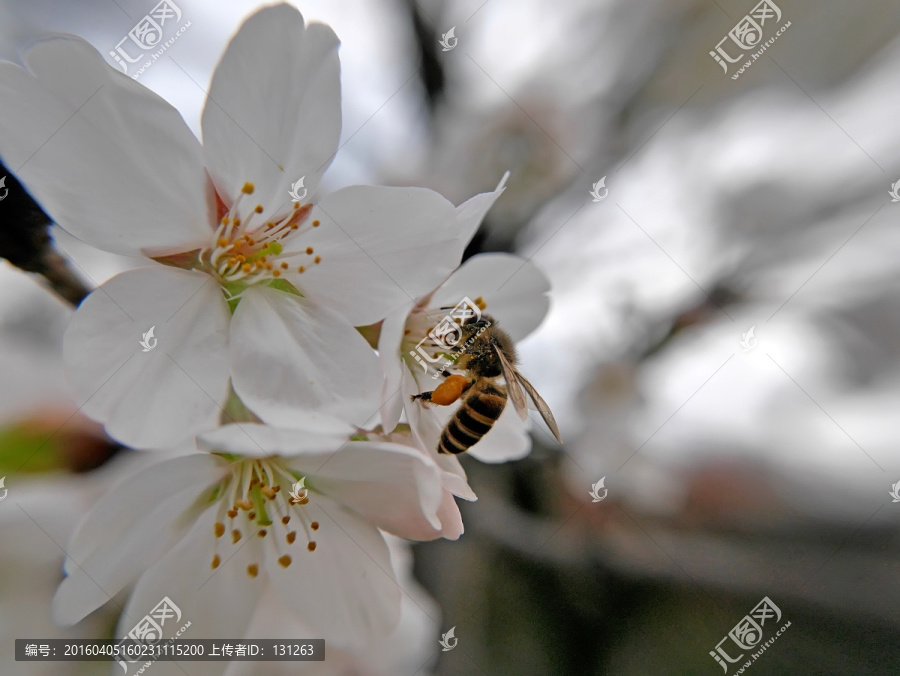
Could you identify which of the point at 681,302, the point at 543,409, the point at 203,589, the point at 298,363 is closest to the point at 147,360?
the point at 298,363

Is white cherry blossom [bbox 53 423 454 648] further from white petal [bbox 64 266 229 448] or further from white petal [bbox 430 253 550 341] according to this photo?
white petal [bbox 430 253 550 341]

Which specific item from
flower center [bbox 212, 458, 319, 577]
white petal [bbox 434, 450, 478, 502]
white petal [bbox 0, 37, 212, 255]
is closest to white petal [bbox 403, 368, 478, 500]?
Result: white petal [bbox 434, 450, 478, 502]

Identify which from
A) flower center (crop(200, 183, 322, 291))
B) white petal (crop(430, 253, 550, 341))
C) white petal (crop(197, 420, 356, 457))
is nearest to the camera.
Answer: white petal (crop(197, 420, 356, 457))

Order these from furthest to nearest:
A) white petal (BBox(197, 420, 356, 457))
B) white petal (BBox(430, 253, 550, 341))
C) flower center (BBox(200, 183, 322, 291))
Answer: white petal (BBox(430, 253, 550, 341)) → flower center (BBox(200, 183, 322, 291)) → white petal (BBox(197, 420, 356, 457))

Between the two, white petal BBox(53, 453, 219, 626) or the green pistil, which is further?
the green pistil

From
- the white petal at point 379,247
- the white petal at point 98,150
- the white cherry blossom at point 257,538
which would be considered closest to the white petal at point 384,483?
the white cherry blossom at point 257,538

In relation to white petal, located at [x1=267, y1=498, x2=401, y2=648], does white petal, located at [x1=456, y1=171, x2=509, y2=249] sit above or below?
above

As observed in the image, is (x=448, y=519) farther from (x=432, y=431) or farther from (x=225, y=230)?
(x=225, y=230)

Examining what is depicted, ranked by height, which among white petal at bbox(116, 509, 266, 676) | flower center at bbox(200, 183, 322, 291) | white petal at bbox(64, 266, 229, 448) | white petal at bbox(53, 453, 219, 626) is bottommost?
white petal at bbox(116, 509, 266, 676)
